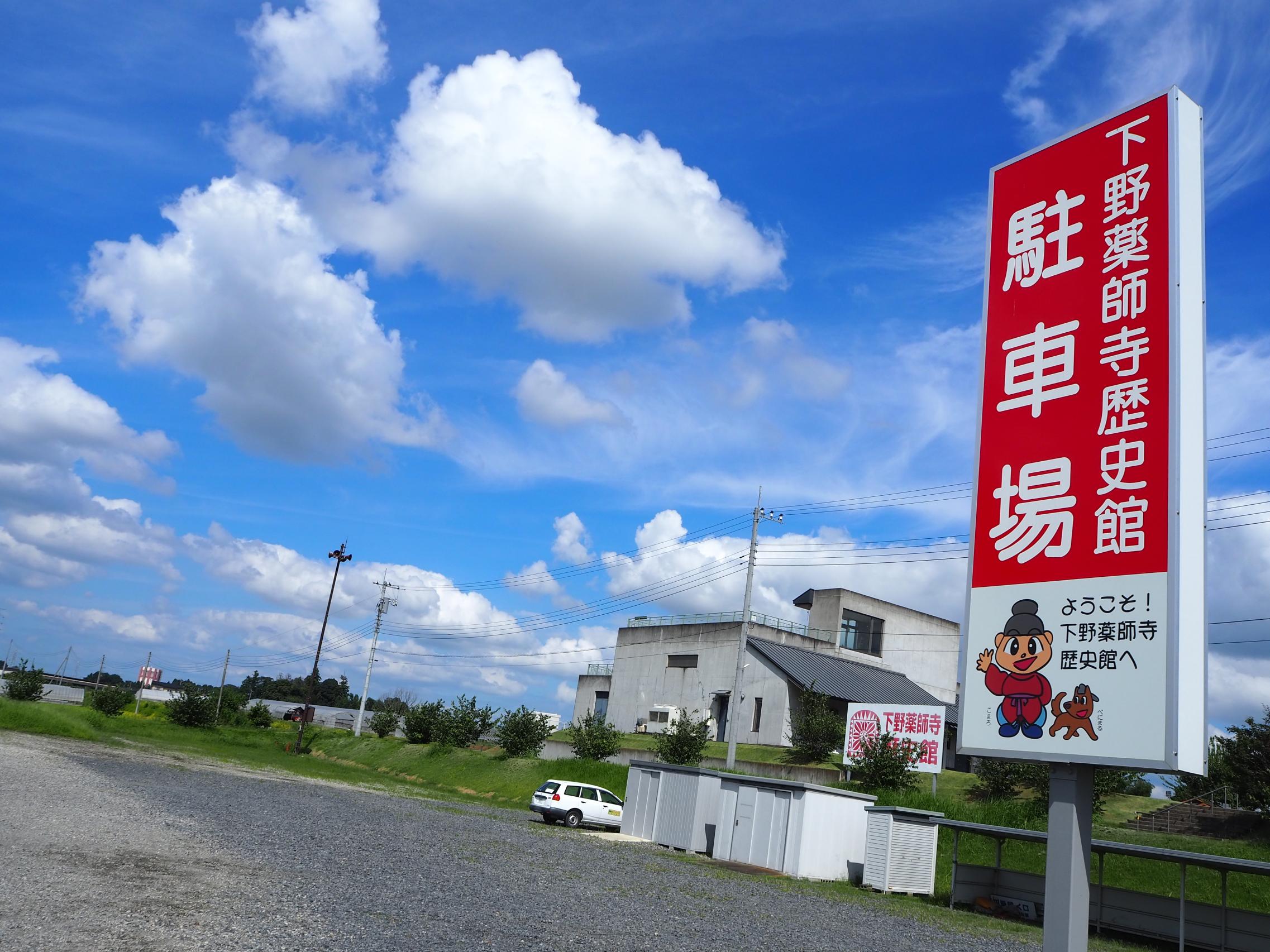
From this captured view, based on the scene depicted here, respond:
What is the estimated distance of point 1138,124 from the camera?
8641mm

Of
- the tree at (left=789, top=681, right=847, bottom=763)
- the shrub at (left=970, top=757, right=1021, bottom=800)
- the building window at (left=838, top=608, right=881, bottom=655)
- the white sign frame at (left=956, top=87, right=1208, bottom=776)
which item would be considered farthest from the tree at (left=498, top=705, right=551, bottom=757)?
the white sign frame at (left=956, top=87, right=1208, bottom=776)

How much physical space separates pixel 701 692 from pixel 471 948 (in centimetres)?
4850

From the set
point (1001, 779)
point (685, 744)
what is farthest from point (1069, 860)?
point (685, 744)

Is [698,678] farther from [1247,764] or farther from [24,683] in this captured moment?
[24,683]

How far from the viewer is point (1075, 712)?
785 cm

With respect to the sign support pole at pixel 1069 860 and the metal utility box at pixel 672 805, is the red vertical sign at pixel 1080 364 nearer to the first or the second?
the sign support pole at pixel 1069 860

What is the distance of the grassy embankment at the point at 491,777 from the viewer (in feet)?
86.6

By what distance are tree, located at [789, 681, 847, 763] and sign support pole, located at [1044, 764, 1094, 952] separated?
35.4m

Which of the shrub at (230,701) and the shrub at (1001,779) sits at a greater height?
the shrub at (1001,779)

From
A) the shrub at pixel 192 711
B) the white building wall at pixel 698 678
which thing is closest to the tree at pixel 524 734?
the white building wall at pixel 698 678

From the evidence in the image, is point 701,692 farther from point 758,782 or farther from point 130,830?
point 130,830

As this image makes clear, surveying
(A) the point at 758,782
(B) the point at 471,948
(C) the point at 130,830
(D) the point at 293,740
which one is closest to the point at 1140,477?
(B) the point at 471,948

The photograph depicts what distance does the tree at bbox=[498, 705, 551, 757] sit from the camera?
5406 centimetres

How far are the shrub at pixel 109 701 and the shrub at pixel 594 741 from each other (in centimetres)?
4642
